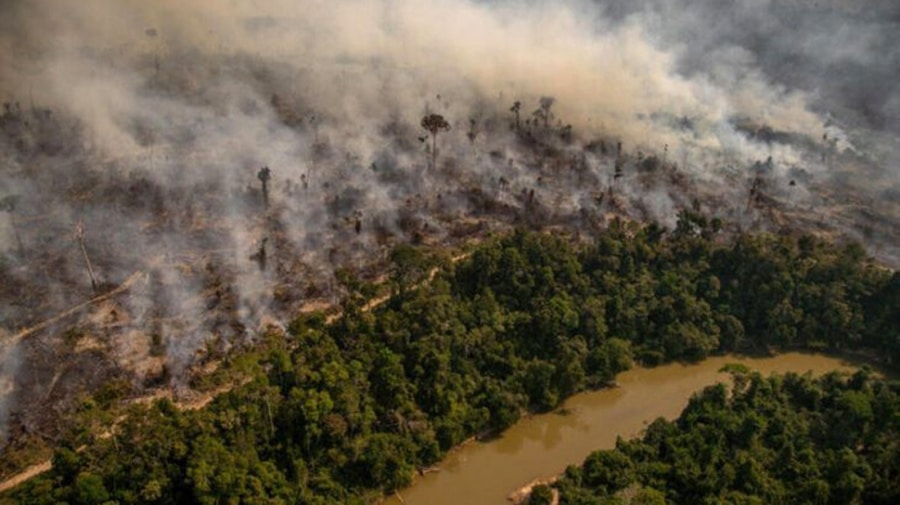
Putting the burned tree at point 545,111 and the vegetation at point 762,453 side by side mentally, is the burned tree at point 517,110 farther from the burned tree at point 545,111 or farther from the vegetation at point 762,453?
the vegetation at point 762,453

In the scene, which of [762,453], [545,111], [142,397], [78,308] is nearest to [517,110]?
[545,111]

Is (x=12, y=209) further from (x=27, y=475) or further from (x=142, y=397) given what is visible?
(x=27, y=475)

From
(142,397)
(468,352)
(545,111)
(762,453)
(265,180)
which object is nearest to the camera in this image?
(762,453)

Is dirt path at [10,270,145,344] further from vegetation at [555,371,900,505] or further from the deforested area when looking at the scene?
vegetation at [555,371,900,505]

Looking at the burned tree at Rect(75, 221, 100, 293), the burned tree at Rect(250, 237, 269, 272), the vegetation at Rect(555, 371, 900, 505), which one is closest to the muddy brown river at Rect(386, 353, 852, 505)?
the vegetation at Rect(555, 371, 900, 505)

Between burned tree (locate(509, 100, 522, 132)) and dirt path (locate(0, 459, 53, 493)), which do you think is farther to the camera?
burned tree (locate(509, 100, 522, 132))

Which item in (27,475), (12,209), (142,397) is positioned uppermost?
(12,209)
